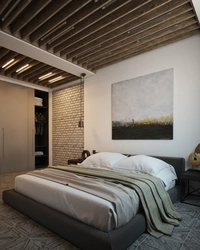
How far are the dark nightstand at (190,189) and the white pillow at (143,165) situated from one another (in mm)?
A: 366

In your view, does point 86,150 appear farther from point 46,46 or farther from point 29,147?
point 46,46

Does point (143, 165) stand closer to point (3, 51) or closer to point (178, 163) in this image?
point (178, 163)

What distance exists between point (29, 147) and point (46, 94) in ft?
6.44

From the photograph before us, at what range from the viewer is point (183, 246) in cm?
175

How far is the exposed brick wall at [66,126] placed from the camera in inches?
207

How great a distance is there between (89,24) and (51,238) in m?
2.93

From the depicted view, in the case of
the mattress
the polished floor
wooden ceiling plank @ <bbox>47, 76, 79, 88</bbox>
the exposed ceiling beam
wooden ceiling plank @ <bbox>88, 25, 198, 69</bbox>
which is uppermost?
wooden ceiling plank @ <bbox>88, 25, 198, 69</bbox>

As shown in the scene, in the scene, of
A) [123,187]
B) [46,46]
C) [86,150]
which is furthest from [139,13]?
[86,150]

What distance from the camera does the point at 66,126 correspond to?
18.3 feet

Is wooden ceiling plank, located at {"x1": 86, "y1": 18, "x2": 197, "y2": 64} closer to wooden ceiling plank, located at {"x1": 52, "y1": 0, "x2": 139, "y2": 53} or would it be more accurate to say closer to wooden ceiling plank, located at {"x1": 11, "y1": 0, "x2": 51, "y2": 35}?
wooden ceiling plank, located at {"x1": 52, "y1": 0, "x2": 139, "y2": 53}

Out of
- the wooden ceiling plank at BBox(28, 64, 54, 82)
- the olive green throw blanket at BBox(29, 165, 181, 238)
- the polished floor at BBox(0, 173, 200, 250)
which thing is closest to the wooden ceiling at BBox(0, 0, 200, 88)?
Result: the wooden ceiling plank at BBox(28, 64, 54, 82)

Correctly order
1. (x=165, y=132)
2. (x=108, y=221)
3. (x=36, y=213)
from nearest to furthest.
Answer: (x=108, y=221) < (x=36, y=213) < (x=165, y=132)

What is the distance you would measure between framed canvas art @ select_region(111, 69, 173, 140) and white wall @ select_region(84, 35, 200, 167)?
11 centimetres

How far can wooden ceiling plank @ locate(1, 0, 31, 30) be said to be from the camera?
2.36m
